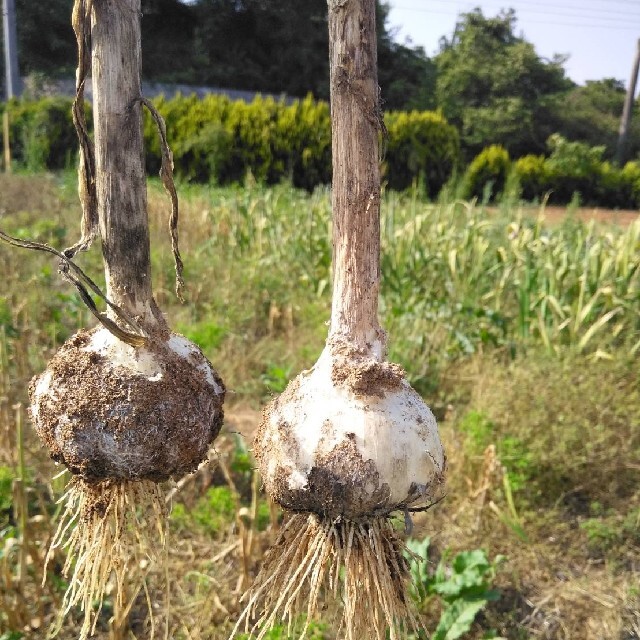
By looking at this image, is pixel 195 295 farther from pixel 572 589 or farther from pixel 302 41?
pixel 302 41

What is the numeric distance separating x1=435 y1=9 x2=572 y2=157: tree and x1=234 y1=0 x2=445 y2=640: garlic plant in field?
18892 mm

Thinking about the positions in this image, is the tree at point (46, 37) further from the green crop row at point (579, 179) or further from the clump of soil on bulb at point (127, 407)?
the clump of soil on bulb at point (127, 407)

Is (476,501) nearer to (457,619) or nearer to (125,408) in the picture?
(457,619)

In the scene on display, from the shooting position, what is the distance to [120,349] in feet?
2.74

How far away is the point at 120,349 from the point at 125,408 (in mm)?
84

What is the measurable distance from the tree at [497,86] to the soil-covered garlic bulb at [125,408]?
62.1 feet

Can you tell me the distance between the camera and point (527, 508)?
2.39 meters

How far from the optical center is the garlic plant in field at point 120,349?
761 millimetres

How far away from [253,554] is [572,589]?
105cm

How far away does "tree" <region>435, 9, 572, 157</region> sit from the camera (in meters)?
19.2

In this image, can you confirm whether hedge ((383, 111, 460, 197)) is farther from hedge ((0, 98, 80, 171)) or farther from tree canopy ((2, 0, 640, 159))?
tree canopy ((2, 0, 640, 159))

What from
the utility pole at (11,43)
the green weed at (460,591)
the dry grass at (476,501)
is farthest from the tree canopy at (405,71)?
the green weed at (460,591)

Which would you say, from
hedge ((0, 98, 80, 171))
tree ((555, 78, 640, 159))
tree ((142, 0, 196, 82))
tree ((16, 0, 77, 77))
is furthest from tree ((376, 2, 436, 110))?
hedge ((0, 98, 80, 171))

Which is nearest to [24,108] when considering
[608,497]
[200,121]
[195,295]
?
[200,121]
